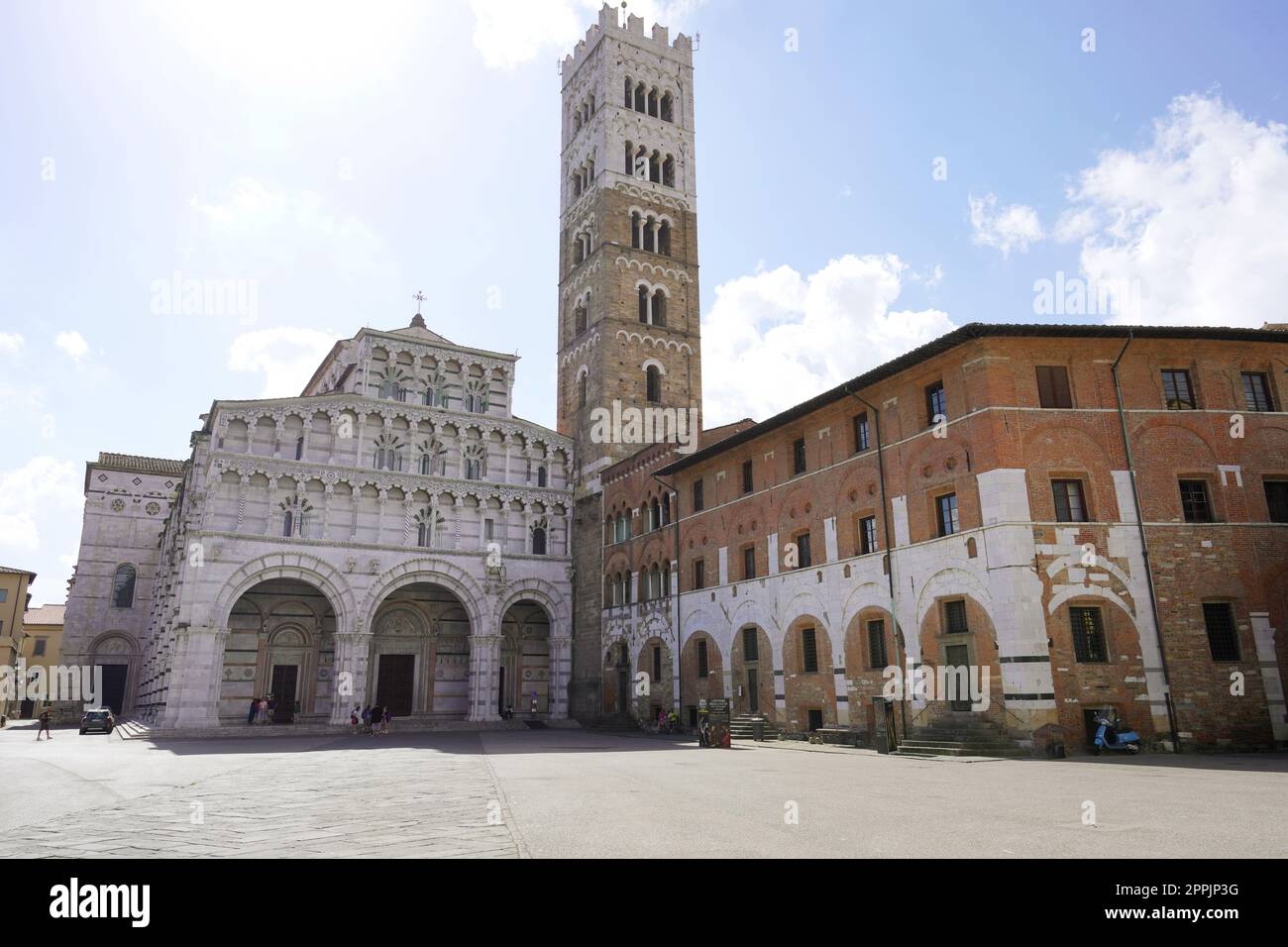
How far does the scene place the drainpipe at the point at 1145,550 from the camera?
20.2 meters

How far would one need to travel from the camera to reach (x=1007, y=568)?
68.1ft

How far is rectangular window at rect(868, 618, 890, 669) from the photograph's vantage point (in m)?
24.7

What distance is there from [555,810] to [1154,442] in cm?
1984

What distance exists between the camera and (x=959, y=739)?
2080 centimetres

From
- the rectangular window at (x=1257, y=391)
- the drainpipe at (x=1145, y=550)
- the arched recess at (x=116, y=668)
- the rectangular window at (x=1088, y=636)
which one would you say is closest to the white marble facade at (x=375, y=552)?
the arched recess at (x=116, y=668)

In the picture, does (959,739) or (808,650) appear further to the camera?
(808,650)

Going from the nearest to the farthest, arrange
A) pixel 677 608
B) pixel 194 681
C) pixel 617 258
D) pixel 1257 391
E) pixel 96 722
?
pixel 1257 391 → pixel 194 681 → pixel 677 608 → pixel 96 722 → pixel 617 258

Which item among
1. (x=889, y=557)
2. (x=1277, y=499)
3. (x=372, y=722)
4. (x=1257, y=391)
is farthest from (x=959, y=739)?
(x=372, y=722)

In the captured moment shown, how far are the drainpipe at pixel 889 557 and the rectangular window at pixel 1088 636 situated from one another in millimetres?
4566

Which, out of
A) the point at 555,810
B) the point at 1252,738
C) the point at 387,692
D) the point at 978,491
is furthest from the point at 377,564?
the point at 1252,738

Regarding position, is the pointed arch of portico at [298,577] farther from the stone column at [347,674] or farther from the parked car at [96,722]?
the parked car at [96,722]

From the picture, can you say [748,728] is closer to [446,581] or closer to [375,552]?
[446,581]

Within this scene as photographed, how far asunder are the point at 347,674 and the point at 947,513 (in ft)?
86.1
